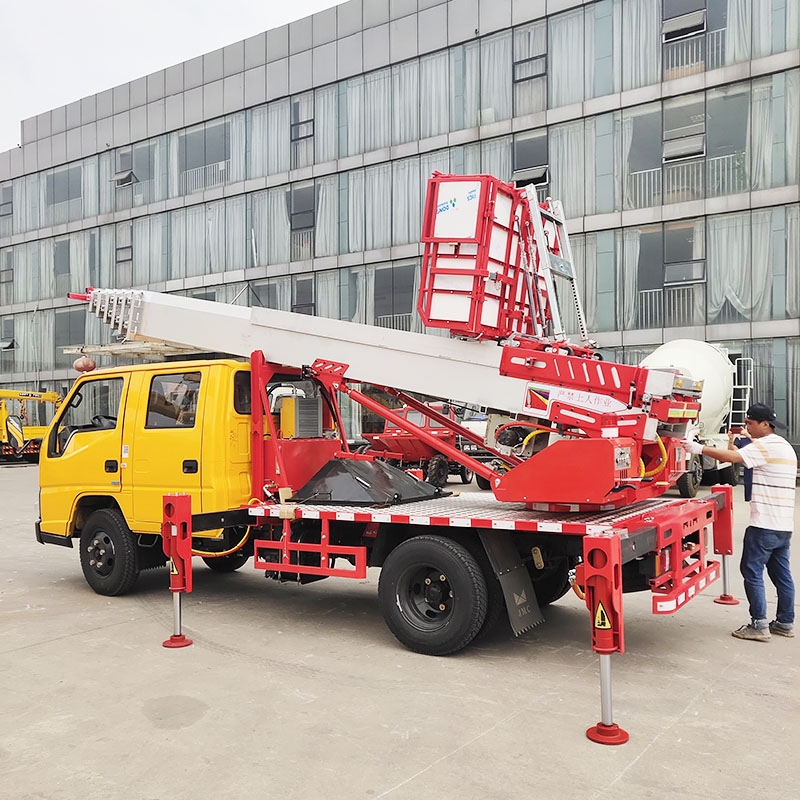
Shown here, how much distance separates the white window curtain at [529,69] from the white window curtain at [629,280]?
5.29m

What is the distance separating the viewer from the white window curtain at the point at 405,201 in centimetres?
2897

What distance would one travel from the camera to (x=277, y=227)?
3272 cm

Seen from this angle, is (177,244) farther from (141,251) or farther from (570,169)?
(570,169)

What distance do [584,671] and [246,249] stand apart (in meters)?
29.7

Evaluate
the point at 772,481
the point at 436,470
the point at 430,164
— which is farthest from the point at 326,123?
the point at 772,481

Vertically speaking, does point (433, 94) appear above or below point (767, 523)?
above

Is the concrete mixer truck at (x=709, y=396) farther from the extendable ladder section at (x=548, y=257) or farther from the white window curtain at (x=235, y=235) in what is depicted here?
the white window curtain at (x=235, y=235)

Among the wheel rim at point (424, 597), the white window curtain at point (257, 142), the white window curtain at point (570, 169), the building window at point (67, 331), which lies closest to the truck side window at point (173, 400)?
the wheel rim at point (424, 597)

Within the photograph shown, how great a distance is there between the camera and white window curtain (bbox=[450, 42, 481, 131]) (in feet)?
90.9

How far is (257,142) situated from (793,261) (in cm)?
2075

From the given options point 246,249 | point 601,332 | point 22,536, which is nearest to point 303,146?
point 246,249

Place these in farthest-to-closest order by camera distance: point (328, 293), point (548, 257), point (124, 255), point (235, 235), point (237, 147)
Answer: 1. point (124, 255)
2. point (237, 147)
3. point (235, 235)
4. point (328, 293)
5. point (548, 257)

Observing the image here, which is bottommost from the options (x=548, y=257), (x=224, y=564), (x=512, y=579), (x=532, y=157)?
(x=224, y=564)

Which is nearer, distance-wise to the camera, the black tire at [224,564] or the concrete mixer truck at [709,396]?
the black tire at [224,564]
